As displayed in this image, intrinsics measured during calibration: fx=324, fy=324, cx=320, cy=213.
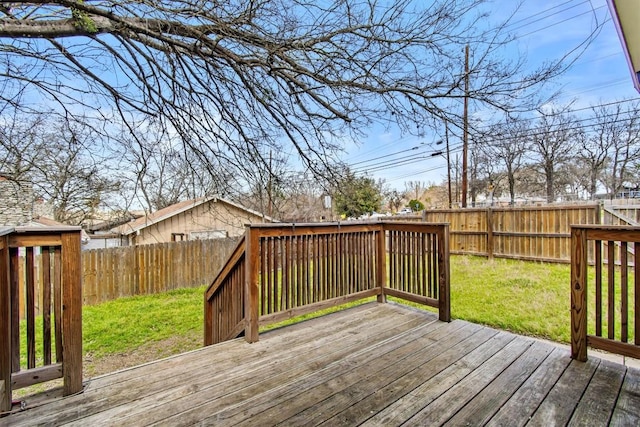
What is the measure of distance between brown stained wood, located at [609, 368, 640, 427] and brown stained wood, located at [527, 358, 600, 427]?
0.16 meters

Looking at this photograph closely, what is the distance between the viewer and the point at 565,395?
1877 mm

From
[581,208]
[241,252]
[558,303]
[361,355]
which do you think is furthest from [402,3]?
[581,208]

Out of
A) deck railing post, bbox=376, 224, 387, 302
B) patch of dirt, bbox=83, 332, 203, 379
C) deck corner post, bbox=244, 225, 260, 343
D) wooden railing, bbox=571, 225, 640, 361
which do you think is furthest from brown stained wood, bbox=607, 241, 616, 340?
patch of dirt, bbox=83, 332, 203, 379

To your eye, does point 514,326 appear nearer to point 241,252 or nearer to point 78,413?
point 241,252

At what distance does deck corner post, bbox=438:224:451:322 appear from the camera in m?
3.05

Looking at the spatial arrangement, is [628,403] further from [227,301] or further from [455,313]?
[227,301]

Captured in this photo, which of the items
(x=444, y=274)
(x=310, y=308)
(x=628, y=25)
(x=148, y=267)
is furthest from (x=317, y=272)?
(x=148, y=267)

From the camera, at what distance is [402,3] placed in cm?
275

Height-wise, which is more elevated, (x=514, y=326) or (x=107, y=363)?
(x=514, y=326)

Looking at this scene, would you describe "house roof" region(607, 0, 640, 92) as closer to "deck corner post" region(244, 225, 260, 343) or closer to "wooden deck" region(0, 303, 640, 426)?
"wooden deck" region(0, 303, 640, 426)

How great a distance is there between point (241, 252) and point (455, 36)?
269 cm

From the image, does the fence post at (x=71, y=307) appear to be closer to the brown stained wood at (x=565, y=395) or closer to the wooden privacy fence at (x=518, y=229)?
the brown stained wood at (x=565, y=395)

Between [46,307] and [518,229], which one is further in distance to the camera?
[518,229]

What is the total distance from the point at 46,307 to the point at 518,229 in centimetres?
889
